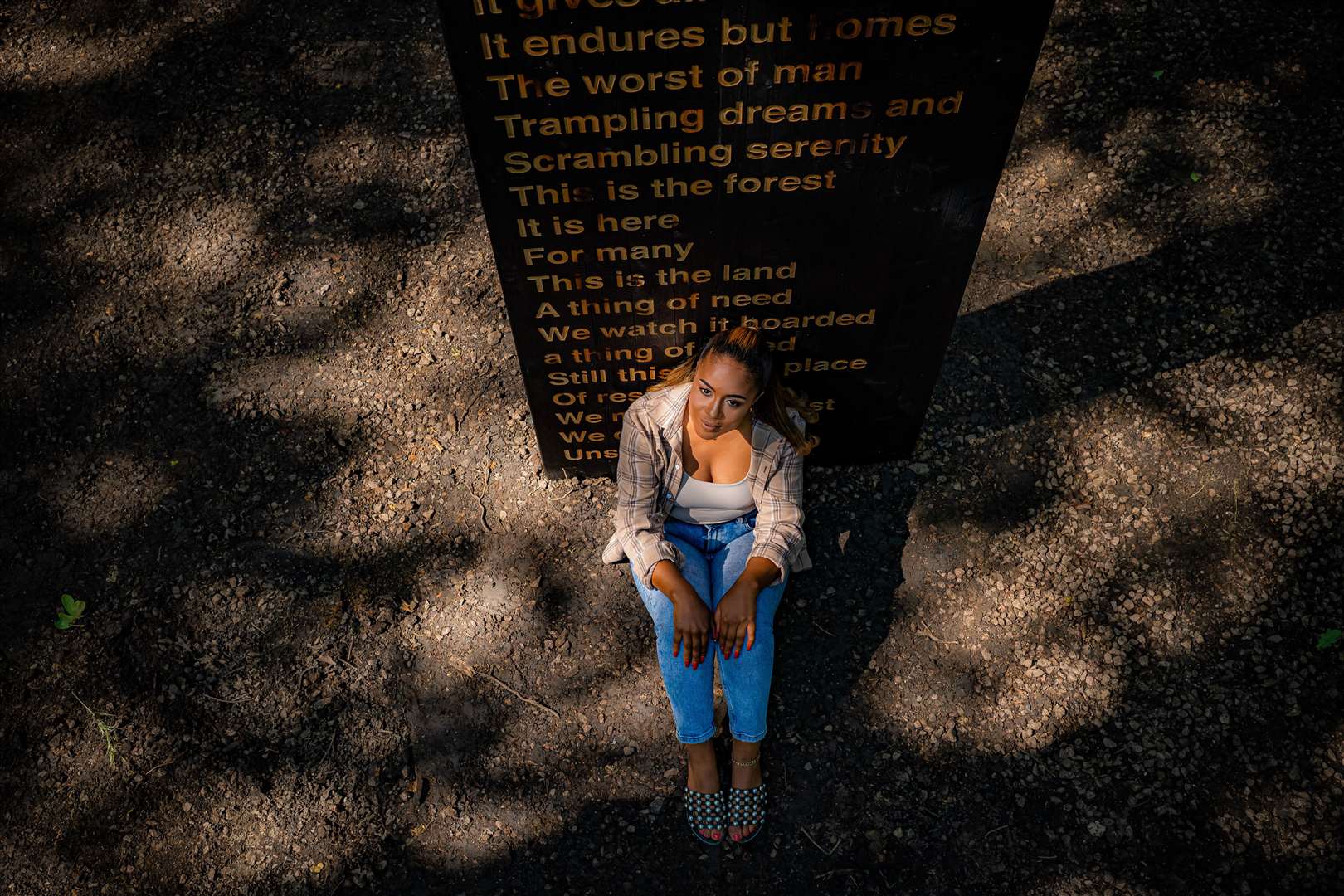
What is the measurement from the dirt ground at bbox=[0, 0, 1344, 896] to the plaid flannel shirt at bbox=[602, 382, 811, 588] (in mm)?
615

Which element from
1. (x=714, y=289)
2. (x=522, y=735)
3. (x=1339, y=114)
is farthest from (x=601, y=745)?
(x=1339, y=114)

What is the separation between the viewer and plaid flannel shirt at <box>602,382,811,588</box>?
3227 millimetres

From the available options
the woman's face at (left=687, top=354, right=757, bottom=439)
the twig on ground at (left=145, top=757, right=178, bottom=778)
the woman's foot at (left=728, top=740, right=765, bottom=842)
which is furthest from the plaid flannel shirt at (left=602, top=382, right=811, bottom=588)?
the twig on ground at (left=145, top=757, right=178, bottom=778)

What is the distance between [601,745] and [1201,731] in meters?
2.48

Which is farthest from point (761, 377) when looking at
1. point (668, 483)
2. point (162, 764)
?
point (162, 764)

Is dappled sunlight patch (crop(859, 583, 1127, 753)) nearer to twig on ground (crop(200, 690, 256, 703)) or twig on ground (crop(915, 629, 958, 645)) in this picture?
twig on ground (crop(915, 629, 958, 645))

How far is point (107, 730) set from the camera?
137 inches

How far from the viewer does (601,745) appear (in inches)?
137

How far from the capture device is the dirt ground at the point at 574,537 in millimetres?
3279

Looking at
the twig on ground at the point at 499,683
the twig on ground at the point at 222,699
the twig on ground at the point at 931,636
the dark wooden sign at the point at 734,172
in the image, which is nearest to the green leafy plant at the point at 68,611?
the twig on ground at the point at 222,699

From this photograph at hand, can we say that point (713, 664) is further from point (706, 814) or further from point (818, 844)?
point (818, 844)

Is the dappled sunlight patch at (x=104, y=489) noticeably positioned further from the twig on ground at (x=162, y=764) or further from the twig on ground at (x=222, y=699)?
the twig on ground at (x=162, y=764)

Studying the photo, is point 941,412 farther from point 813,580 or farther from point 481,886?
point 481,886

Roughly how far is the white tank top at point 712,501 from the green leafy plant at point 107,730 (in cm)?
255
